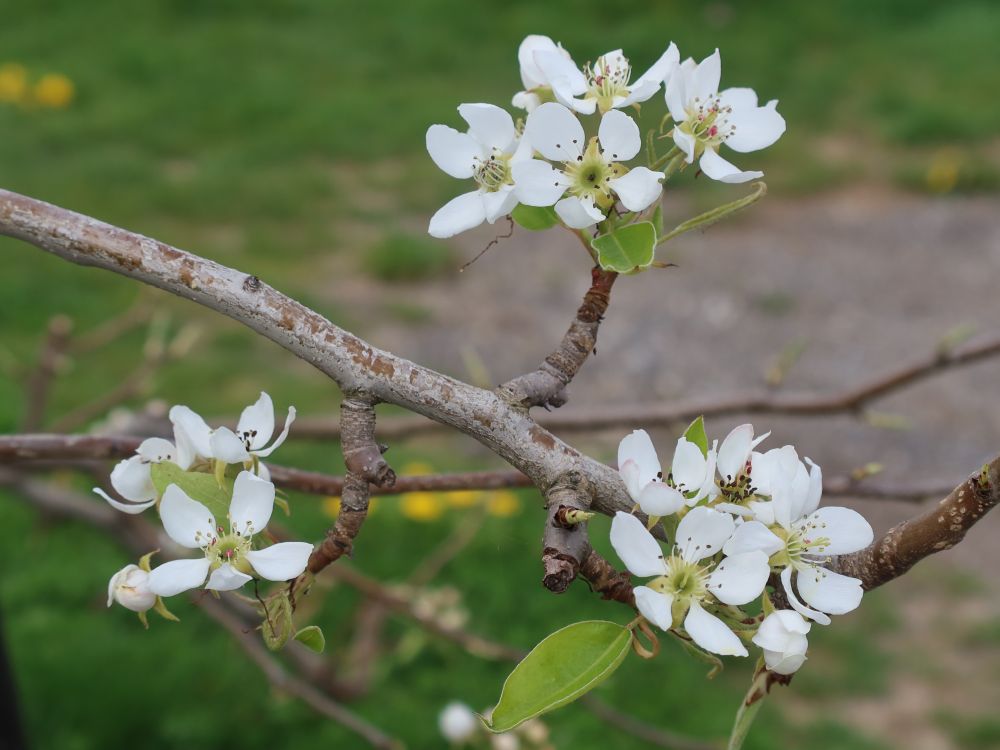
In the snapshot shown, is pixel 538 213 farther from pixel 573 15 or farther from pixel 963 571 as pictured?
pixel 573 15

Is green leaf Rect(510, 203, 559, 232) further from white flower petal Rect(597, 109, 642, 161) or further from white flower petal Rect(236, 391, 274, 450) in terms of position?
white flower petal Rect(236, 391, 274, 450)

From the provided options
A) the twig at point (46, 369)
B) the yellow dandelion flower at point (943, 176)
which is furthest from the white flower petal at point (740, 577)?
the yellow dandelion flower at point (943, 176)

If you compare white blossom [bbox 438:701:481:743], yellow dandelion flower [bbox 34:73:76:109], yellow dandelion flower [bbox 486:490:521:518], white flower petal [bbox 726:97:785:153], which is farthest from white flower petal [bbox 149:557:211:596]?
yellow dandelion flower [bbox 34:73:76:109]

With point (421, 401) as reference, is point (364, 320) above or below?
below

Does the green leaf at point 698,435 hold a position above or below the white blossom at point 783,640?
above

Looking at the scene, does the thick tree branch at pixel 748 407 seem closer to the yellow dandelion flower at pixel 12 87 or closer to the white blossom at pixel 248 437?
the white blossom at pixel 248 437

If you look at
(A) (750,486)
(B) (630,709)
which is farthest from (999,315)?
(A) (750,486)
